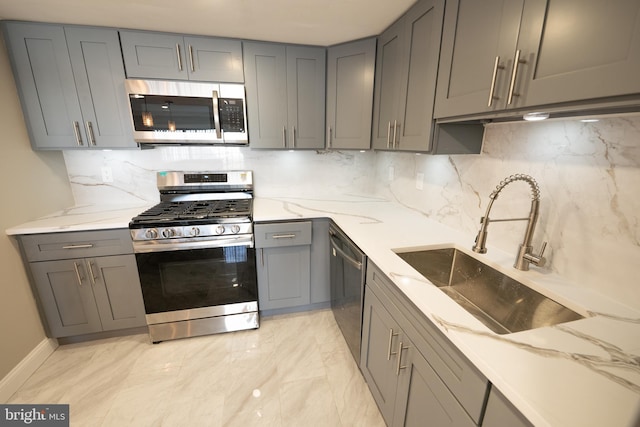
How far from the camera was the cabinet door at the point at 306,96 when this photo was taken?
2.02 metres

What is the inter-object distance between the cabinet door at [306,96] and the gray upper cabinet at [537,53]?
1.09 metres

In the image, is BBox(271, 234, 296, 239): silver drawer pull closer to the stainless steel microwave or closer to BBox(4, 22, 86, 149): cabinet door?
the stainless steel microwave

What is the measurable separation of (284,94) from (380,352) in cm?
191

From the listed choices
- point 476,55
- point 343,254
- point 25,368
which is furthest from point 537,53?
point 25,368

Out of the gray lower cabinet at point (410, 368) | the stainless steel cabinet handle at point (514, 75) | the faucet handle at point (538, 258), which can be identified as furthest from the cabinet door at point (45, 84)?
the faucet handle at point (538, 258)

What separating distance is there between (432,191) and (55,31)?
2730mm

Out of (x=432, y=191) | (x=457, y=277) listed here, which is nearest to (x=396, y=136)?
(x=432, y=191)

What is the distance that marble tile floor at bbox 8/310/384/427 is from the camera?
1.45 meters

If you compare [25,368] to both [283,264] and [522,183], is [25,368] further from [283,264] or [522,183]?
[522,183]

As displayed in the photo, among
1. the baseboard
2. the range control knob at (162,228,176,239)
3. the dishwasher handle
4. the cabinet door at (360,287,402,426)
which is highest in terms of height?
the range control knob at (162,228,176,239)

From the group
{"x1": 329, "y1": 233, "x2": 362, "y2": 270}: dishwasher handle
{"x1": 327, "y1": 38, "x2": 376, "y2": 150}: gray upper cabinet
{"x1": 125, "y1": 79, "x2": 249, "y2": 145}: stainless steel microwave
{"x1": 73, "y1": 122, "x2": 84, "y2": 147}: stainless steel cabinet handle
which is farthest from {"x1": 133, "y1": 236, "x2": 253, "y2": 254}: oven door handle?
{"x1": 327, "y1": 38, "x2": 376, "y2": 150}: gray upper cabinet

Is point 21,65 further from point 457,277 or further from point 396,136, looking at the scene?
point 457,277

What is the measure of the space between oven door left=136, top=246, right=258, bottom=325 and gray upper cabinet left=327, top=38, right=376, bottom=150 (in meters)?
1.18

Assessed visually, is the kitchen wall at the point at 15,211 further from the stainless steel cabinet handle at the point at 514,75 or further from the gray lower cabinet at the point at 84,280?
the stainless steel cabinet handle at the point at 514,75
